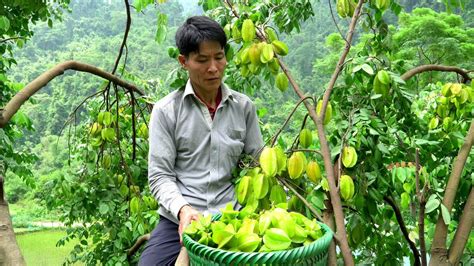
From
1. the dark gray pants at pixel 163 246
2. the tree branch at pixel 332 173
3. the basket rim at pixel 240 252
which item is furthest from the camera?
the dark gray pants at pixel 163 246

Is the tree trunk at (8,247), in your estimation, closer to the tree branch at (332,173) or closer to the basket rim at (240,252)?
the basket rim at (240,252)

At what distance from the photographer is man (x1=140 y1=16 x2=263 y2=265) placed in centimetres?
135

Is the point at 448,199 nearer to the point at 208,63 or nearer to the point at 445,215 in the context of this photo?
the point at 445,215

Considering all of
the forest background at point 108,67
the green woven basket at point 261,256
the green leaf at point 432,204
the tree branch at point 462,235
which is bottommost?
the forest background at point 108,67

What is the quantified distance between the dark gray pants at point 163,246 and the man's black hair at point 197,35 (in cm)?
47

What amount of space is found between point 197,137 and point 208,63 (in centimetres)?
21

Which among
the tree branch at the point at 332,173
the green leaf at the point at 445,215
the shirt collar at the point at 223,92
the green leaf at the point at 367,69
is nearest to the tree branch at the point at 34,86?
the shirt collar at the point at 223,92

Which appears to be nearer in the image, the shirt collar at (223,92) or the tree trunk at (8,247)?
the tree trunk at (8,247)

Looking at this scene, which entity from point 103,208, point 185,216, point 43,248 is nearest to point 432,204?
point 185,216

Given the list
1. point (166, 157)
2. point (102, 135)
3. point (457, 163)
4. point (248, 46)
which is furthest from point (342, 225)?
point (102, 135)

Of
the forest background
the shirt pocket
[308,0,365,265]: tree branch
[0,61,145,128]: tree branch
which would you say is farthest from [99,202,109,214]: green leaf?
[308,0,365,265]: tree branch

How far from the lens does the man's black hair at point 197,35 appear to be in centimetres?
133

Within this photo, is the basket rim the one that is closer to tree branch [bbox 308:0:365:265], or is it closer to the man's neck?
tree branch [bbox 308:0:365:265]

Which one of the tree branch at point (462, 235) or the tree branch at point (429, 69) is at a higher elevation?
the tree branch at point (429, 69)
